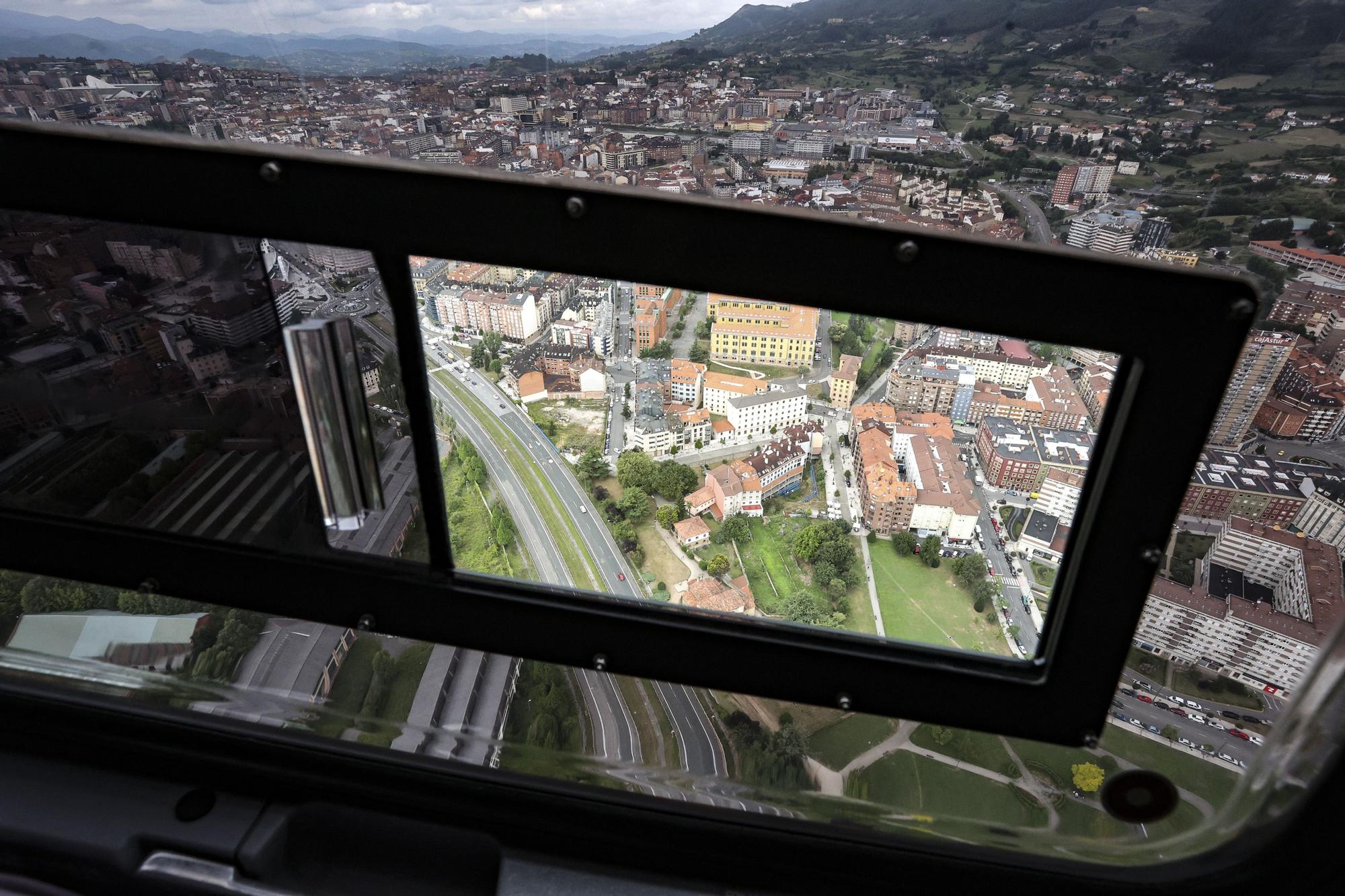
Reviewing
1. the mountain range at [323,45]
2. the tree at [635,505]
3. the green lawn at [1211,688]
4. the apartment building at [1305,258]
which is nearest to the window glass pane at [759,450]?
the tree at [635,505]

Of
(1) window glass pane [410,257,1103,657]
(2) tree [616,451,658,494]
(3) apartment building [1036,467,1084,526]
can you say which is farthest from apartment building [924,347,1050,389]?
(2) tree [616,451,658,494]

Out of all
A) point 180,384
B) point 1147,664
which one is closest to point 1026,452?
point 1147,664

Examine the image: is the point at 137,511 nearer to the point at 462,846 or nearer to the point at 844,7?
the point at 462,846

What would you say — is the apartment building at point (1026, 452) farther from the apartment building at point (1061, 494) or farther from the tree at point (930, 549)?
the tree at point (930, 549)

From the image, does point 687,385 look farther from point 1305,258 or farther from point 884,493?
point 1305,258

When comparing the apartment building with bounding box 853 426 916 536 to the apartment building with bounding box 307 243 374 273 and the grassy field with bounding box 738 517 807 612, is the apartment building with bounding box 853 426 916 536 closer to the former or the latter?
the grassy field with bounding box 738 517 807 612

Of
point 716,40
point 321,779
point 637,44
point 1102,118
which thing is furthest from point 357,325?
point 716,40
